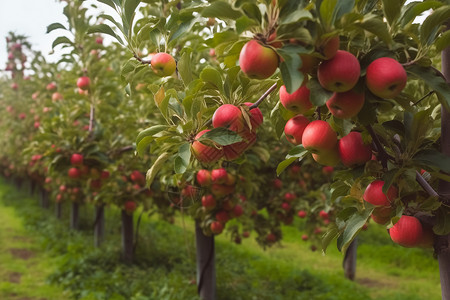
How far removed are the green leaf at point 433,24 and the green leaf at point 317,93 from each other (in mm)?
378

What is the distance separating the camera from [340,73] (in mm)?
1093

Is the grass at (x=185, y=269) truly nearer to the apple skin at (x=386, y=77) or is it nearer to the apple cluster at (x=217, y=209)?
the apple cluster at (x=217, y=209)

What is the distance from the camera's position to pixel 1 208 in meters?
19.3

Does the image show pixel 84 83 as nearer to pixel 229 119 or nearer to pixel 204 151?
pixel 204 151

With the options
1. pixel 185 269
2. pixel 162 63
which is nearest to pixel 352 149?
pixel 162 63

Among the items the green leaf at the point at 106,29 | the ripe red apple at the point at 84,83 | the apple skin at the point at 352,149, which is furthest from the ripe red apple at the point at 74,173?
the apple skin at the point at 352,149

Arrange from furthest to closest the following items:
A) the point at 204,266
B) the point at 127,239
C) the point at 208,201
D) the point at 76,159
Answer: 1. the point at 127,239
2. the point at 204,266
3. the point at 208,201
4. the point at 76,159

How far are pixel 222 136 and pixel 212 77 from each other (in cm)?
23

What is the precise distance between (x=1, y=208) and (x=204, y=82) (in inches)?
827

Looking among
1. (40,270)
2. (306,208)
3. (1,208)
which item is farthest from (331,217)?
(1,208)

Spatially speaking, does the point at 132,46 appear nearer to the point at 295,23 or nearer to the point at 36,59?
the point at 295,23

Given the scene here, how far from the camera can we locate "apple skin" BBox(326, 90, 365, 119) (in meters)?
1.17

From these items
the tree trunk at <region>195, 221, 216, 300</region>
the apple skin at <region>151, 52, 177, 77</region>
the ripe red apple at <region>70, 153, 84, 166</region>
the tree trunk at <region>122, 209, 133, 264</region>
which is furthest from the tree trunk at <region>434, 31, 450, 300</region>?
the tree trunk at <region>122, 209, 133, 264</region>

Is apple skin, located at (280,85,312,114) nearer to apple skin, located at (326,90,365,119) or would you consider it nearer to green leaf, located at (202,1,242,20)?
apple skin, located at (326,90,365,119)
